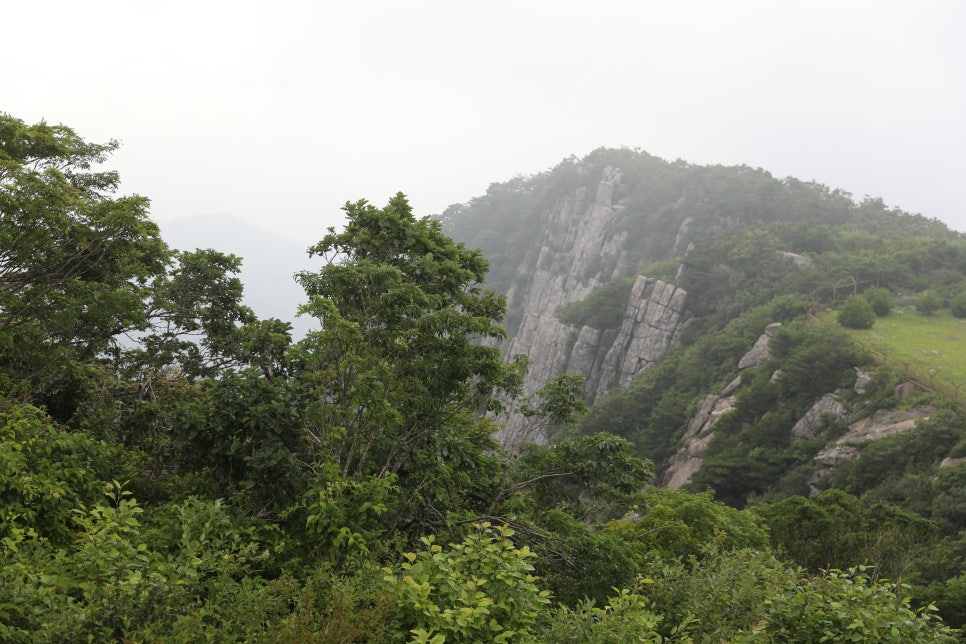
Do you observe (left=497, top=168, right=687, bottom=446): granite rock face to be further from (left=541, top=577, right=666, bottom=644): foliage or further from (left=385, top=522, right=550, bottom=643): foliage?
(left=385, top=522, right=550, bottom=643): foliage

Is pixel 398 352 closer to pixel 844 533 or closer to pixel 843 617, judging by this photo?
pixel 843 617

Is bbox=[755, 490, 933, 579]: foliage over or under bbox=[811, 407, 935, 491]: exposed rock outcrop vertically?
under

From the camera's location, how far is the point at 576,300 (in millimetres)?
72312

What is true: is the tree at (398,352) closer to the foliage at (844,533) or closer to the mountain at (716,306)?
the mountain at (716,306)

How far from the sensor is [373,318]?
748 centimetres

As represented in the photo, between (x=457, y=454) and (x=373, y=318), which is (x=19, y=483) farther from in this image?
(x=457, y=454)

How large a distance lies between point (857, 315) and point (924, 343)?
13.4 ft

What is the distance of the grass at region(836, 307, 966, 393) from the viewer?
27672 mm

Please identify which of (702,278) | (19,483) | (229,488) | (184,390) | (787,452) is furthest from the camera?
(702,278)

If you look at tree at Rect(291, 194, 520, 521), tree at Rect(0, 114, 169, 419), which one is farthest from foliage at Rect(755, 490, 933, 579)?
tree at Rect(0, 114, 169, 419)

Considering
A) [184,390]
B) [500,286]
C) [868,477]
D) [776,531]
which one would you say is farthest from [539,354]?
[184,390]

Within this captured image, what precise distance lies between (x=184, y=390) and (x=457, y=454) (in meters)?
5.84

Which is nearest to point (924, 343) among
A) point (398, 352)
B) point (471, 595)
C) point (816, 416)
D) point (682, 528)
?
point (816, 416)

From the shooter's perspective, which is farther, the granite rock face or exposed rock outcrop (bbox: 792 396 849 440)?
the granite rock face
